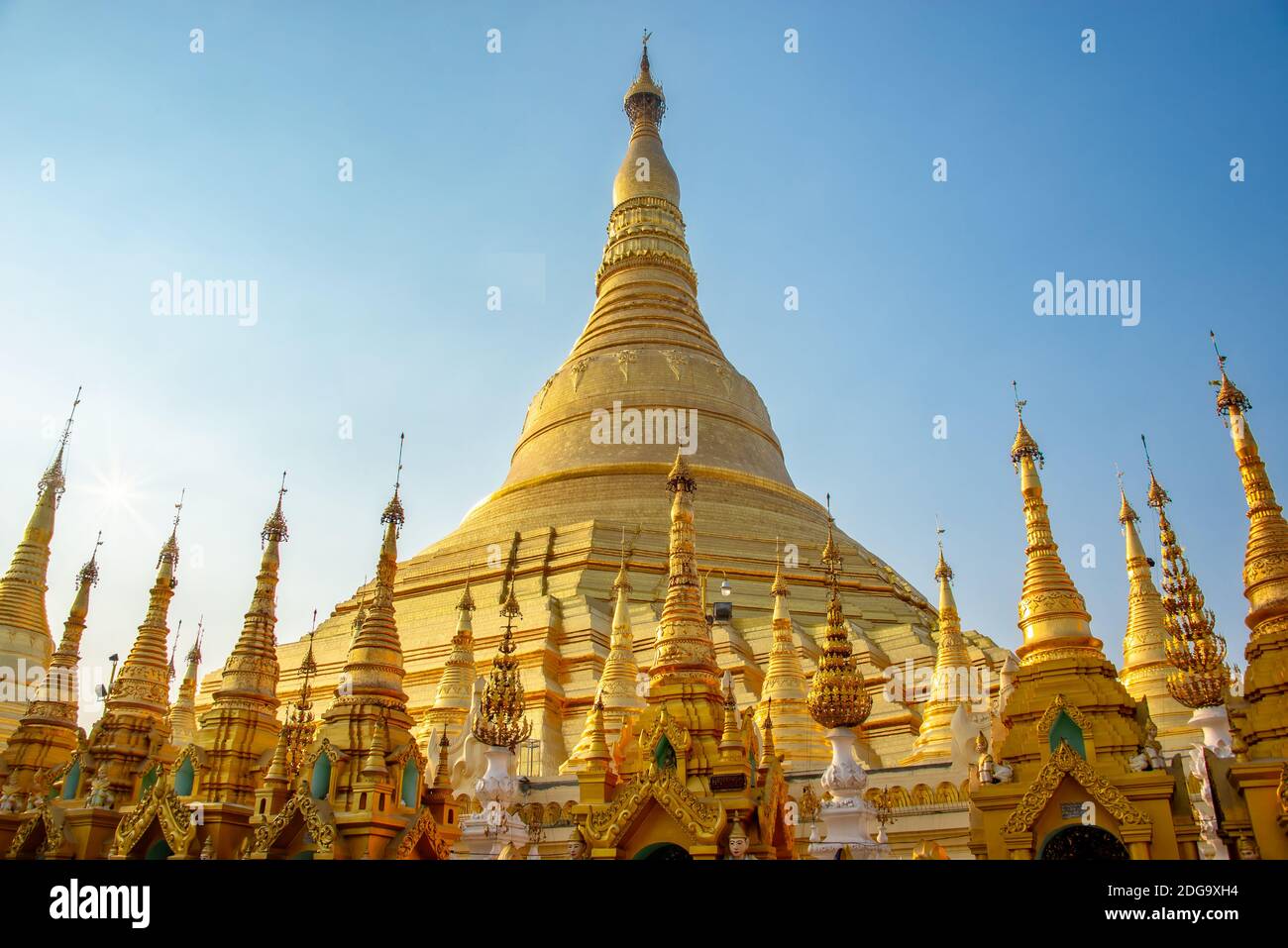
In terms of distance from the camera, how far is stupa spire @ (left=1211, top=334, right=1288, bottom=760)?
27.7 ft

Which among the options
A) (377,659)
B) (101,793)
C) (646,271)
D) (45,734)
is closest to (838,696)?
(377,659)

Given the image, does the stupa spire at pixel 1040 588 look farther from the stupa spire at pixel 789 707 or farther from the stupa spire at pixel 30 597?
the stupa spire at pixel 30 597

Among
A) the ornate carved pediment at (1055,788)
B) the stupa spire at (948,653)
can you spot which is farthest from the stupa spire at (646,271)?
the ornate carved pediment at (1055,788)

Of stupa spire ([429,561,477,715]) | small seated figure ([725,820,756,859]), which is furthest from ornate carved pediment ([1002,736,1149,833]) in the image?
stupa spire ([429,561,477,715])

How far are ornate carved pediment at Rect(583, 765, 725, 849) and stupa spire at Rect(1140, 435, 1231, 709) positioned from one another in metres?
6.39

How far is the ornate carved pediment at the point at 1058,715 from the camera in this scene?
9719 millimetres

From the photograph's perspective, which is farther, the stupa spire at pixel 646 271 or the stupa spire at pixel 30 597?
the stupa spire at pixel 646 271

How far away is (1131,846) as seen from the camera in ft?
28.0

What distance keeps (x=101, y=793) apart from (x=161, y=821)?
89.4 inches

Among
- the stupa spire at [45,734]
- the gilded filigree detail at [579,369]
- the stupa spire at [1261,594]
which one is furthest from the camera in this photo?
the gilded filigree detail at [579,369]

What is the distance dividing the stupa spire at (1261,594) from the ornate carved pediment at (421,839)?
8.07 m

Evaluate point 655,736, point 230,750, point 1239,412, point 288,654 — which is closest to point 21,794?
point 230,750

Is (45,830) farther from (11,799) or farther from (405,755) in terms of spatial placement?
(405,755)

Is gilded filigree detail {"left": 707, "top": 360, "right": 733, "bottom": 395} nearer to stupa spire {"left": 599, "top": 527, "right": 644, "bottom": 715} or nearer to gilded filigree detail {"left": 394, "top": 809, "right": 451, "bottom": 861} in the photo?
stupa spire {"left": 599, "top": 527, "right": 644, "bottom": 715}
